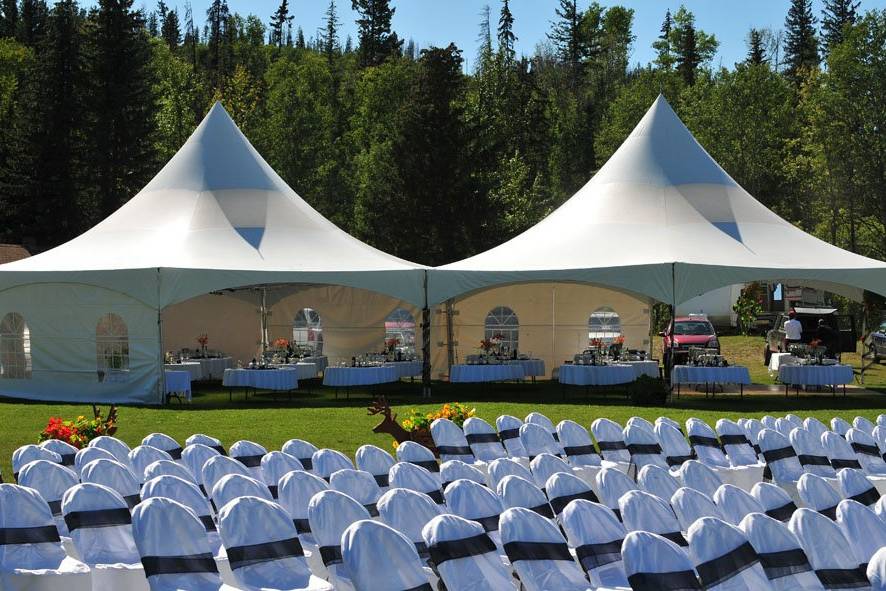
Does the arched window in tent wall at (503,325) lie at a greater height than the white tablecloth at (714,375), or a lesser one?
greater

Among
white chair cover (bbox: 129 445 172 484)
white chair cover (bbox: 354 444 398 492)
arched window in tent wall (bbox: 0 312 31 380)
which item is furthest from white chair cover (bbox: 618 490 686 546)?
arched window in tent wall (bbox: 0 312 31 380)

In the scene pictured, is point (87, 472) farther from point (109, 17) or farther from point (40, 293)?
Result: point (109, 17)

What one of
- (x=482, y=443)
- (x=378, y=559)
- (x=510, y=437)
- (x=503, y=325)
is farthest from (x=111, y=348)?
(x=378, y=559)

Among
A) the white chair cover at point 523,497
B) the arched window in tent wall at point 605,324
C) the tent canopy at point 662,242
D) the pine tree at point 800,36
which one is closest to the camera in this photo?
the white chair cover at point 523,497

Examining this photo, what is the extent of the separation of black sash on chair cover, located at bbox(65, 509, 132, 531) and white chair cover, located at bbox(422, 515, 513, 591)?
212cm

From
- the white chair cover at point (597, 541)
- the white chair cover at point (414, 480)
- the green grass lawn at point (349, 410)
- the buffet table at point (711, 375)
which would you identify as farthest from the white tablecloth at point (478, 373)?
the white chair cover at point (597, 541)

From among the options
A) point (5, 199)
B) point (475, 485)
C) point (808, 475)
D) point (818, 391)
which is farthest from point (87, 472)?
point (5, 199)

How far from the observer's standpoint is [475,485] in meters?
6.90

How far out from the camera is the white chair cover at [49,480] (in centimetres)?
771

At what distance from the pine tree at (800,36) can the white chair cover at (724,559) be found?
6465 cm

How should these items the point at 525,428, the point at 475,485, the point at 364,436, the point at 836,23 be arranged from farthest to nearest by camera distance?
1. the point at 836,23
2. the point at 364,436
3. the point at 525,428
4. the point at 475,485

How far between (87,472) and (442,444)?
368 centimetres

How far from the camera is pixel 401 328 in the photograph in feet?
78.5

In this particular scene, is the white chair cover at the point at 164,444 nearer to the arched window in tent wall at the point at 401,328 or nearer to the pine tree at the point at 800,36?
the arched window in tent wall at the point at 401,328
